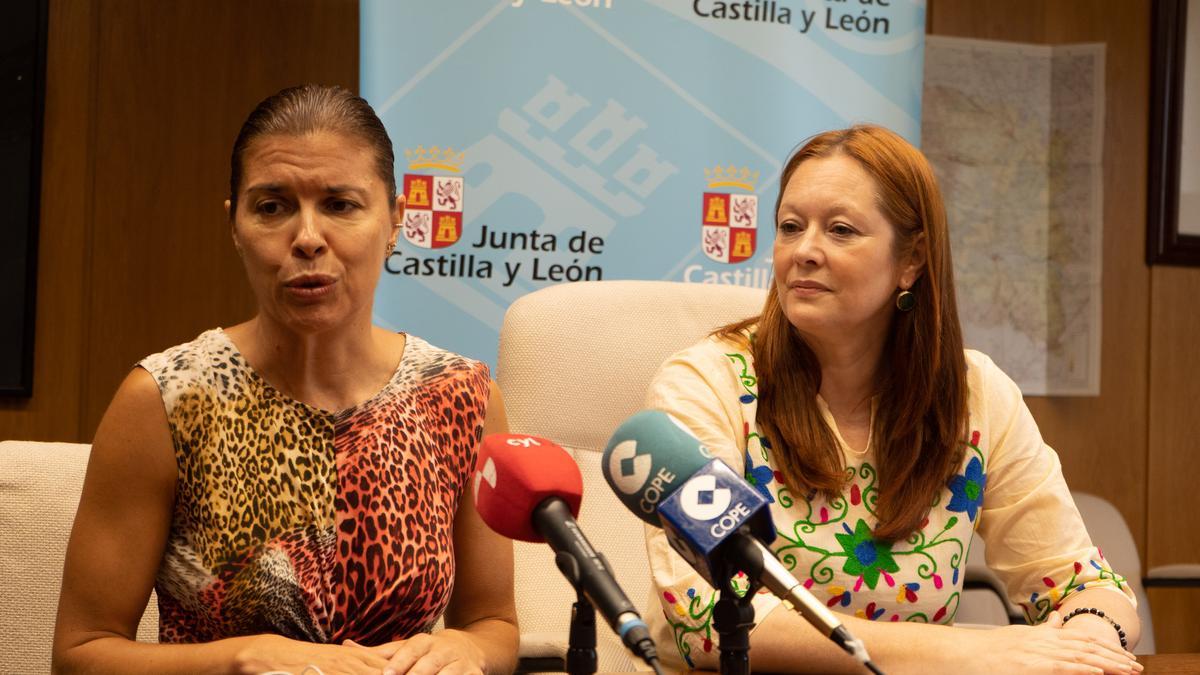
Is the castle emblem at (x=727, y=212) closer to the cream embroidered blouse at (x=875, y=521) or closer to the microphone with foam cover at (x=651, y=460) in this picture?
the cream embroidered blouse at (x=875, y=521)

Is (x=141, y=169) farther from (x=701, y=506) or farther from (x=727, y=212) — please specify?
(x=701, y=506)

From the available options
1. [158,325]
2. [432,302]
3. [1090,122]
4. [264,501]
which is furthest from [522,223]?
[1090,122]

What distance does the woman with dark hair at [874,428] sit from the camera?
75.6 inches

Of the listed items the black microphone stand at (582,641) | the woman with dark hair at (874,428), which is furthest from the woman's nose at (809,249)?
the black microphone stand at (582,641)

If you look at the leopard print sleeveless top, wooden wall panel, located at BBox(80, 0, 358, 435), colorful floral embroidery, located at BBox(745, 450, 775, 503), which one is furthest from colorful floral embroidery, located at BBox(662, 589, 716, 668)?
wooden wall panel, located at BBox(80, 0, 358, 435)

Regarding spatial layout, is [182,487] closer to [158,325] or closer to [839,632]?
[839,632]

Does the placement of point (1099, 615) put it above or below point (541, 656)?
above

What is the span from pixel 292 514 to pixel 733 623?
0.76m

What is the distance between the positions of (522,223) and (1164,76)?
2.46 metres

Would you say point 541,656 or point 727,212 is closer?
point 541,656

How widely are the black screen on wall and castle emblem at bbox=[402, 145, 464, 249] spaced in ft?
4.25

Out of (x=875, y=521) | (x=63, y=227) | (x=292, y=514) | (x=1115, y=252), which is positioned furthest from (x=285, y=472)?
(x=1115, y=252)

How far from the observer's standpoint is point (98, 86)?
3857mm

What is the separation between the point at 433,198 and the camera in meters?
3.21
